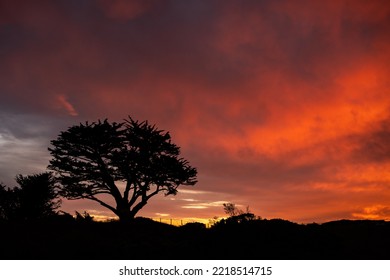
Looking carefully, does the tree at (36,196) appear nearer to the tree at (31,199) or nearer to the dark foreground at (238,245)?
the tree at (31,199)


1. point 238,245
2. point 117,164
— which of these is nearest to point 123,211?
point 117,164

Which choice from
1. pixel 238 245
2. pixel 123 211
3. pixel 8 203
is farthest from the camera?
pixel 8 203

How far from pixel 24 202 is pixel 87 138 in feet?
51.7

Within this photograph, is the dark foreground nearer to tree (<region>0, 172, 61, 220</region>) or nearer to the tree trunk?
the tree trunk

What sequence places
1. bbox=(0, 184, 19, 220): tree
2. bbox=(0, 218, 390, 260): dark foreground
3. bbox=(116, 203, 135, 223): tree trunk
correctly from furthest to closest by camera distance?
bbox=(0, 184, 19, 220): tree, bbox=(116, 203, 135, 223): tree trunk, bbox=(0, 218, 390, 260): dark foreground

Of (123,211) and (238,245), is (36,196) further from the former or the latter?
(238,245)

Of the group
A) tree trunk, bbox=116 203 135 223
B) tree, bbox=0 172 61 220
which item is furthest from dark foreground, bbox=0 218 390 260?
tree, bbox=0 172 61 220

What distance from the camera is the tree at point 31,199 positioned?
5359cm

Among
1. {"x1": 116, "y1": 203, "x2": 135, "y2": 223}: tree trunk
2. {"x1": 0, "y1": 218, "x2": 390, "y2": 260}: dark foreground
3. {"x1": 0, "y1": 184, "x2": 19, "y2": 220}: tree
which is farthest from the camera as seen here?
{"x1": 0, "y1": 184, "x2": 19, "y2": 220}: tree

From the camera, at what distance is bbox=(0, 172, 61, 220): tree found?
5359cm

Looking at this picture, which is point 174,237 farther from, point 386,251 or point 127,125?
point 127,125

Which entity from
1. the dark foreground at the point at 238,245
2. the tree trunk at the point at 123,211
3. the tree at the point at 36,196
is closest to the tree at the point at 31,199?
the tree at the point at 36,196

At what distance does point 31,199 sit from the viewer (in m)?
53.9

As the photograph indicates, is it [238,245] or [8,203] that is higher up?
[8,203]
